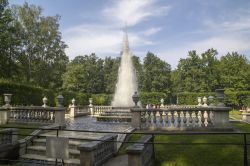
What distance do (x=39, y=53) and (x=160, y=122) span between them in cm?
3817

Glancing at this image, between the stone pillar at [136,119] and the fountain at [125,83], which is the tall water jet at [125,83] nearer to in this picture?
the fountain at [125,83]

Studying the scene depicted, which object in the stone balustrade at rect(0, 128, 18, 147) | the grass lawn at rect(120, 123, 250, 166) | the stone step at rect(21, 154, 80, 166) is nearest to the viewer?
the grass lawn at rect(120, 123, 250, 166)

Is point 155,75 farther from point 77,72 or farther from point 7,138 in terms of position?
point 7,138

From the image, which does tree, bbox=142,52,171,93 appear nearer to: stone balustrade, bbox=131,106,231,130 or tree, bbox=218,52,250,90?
tree, bbox=218,52,250,90

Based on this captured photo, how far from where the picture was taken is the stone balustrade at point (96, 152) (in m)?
8.58

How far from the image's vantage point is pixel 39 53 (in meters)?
47.9

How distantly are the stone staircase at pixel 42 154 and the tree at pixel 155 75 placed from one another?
51.3 meters

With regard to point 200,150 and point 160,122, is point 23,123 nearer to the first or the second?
point 160,122

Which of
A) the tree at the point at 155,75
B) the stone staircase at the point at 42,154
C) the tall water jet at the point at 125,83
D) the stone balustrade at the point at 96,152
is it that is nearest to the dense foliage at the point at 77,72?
the tree at the point at 155,75

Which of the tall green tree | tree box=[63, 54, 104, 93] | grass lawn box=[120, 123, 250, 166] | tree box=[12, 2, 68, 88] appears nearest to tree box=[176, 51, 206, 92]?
tree box=[63, 54, 104, 93]

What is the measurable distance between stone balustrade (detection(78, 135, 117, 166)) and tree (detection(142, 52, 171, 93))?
52625mm

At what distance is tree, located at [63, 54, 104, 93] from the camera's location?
58263 millimetres

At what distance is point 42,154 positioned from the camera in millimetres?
11547

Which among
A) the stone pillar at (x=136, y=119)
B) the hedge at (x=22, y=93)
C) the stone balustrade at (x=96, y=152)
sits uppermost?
the hedge at (x=22, y=93)
